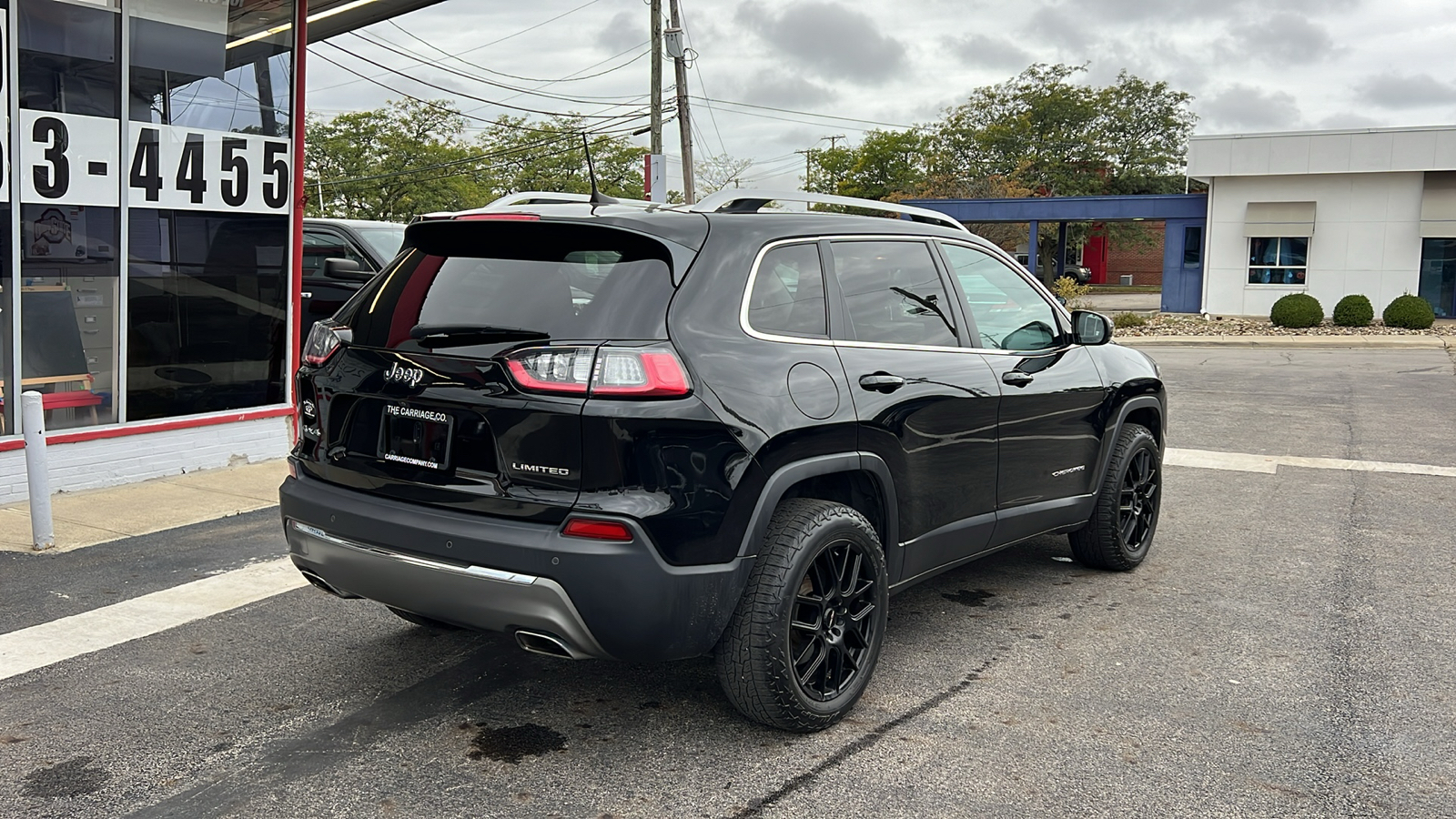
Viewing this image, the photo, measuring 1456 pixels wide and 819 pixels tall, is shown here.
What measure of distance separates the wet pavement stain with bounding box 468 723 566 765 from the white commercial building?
111 feet

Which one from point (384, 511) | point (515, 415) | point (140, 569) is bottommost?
point (140, 569)

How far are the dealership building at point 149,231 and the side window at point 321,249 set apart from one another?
1945 mm

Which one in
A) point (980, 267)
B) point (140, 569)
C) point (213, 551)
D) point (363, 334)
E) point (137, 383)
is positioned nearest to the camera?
point (363, 334)

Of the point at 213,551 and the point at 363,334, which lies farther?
the point at 213,551

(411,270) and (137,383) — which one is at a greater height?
(411,270)

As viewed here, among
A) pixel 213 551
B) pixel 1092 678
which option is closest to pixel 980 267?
pixel 1092 678

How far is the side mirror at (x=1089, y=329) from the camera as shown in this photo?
5.48 metres

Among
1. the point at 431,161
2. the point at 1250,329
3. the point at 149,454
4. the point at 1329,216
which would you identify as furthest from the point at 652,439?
the point at 431,161

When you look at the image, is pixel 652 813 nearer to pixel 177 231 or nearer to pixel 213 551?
pixel 213 551

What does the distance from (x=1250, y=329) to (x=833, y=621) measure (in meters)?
27.8

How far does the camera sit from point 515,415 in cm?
342

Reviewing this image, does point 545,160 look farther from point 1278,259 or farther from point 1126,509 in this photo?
point 1126,509

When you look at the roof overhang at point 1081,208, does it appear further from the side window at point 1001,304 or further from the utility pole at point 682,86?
the side window at point 1001,304

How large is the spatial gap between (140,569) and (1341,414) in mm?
11549
